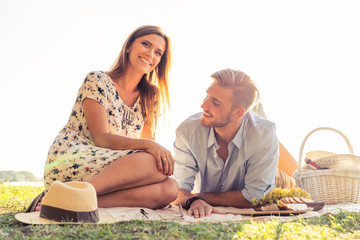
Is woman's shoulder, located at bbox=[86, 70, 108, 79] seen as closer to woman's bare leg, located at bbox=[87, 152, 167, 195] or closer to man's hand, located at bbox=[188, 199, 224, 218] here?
woman's bare leg, located at bbox=[87, 152, 167, 195]

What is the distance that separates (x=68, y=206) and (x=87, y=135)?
128 centimetres

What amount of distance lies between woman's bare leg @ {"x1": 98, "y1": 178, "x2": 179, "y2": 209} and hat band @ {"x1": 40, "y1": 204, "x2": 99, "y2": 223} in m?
0.67

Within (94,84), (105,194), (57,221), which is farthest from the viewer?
(94,84)

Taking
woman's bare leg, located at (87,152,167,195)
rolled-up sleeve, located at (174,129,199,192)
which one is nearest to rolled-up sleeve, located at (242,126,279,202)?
rolled-up sleeve, located at (174,129,199,192)

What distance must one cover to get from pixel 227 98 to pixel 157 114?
3.11 ft

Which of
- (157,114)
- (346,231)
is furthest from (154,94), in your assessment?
(346,231)

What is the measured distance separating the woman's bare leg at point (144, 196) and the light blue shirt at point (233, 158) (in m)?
0.40

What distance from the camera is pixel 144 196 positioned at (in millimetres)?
3309

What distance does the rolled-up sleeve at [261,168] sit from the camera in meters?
3.72

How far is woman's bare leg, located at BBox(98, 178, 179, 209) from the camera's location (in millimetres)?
3240

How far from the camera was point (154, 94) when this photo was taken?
Result: 4.27m

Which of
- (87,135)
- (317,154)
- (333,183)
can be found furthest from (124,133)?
(317,154)

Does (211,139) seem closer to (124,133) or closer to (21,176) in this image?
(124,133)

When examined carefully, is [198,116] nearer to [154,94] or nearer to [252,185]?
[154,94]
